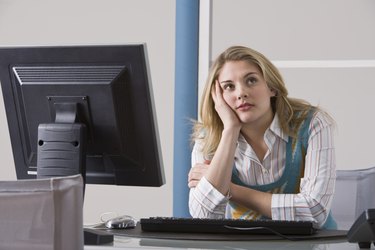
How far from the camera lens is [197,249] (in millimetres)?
1417

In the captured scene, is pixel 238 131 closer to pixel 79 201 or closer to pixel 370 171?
pixel 370 171

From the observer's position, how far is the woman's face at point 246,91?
2307 mm

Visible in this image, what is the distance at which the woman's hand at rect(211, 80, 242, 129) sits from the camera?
2.38 m

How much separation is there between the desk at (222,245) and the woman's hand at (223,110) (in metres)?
0.81

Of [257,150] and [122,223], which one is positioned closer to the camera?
[122,223]

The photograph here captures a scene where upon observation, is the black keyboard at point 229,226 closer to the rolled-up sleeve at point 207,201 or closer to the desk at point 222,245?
the desk at point 222,245

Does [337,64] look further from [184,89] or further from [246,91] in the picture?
[246,91]

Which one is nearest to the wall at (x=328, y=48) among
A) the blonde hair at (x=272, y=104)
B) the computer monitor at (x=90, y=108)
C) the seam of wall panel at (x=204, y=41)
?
the seam of wall panel at (x=204, y=41)

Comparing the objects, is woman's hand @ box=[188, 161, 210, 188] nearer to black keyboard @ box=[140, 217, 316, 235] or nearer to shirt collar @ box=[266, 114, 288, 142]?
shirt collar @ box=[266, 114, 288, 142]

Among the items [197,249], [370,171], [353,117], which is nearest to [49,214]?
[197,249]

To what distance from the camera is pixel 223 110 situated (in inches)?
95.3

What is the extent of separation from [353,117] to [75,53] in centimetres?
245

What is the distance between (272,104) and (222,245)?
107 centimetres

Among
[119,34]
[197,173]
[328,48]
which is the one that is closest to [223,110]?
[197,173]
